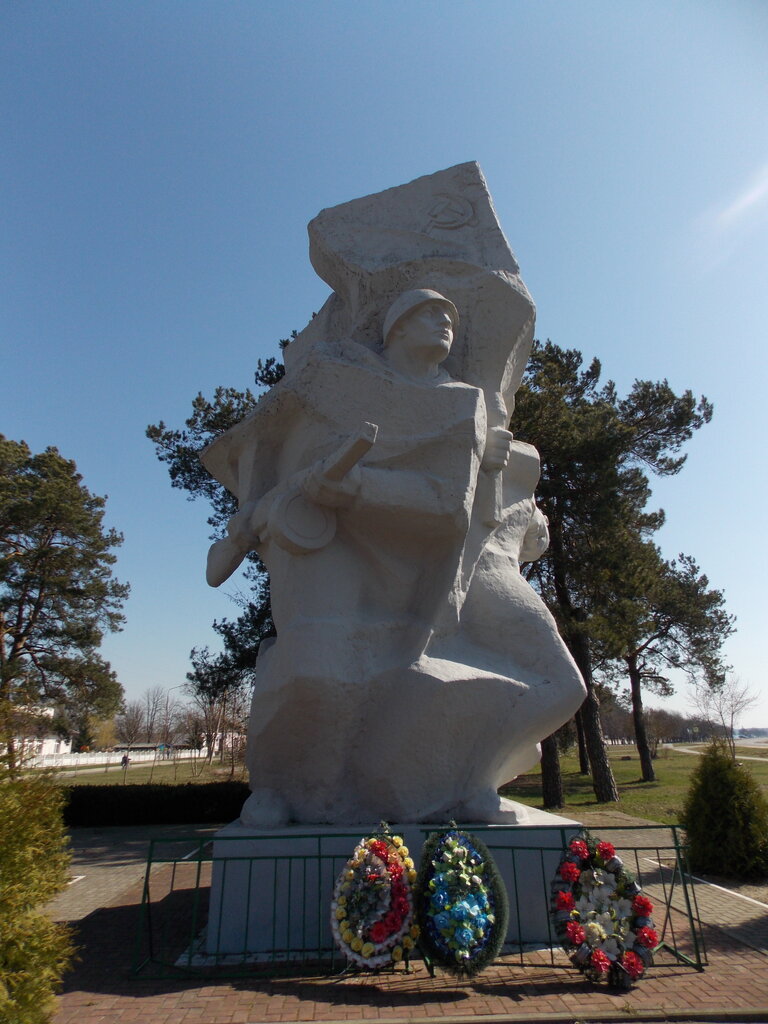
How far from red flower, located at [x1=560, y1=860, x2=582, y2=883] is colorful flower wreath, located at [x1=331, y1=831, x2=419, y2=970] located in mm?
805

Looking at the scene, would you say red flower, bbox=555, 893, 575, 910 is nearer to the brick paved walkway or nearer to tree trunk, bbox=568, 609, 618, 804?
the brick paved walkway

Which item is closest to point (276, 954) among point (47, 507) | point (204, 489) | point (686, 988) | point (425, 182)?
point (686, 988)

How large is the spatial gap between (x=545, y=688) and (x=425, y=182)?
15.0 ft

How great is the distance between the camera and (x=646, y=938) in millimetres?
3506

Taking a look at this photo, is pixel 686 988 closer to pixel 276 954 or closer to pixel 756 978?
pixel 756 978

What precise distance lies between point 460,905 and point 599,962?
28.7 inches

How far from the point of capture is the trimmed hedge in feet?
47.0

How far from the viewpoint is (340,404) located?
16.3 feet

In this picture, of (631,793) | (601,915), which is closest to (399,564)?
(601,915)

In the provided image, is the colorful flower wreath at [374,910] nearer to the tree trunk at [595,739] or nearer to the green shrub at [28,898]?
the green shrub at [28,898]

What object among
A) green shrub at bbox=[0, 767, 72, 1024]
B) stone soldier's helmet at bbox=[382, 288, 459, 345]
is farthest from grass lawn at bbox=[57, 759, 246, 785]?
stone soldier's helmet at bbox=[382, 288, 459, 345]

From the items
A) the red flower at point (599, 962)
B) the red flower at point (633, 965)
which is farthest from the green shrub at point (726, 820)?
the red flower at point (599, 962)

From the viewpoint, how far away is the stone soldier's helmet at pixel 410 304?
5.18 meters

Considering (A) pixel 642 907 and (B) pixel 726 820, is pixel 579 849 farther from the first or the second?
(B) pixel 726 820
